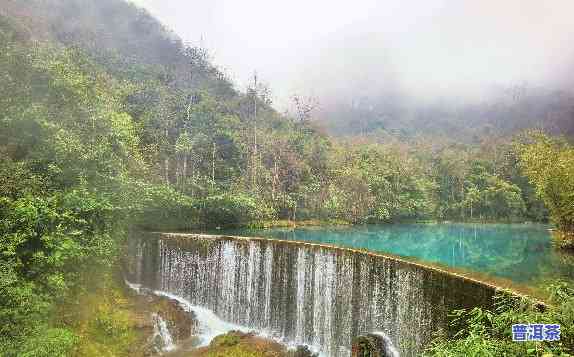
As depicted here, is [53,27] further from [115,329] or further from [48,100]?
[115,329]

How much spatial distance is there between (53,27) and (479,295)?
34938mm

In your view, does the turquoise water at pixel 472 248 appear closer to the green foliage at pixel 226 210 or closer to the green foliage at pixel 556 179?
the green foliage at pixel 226 210

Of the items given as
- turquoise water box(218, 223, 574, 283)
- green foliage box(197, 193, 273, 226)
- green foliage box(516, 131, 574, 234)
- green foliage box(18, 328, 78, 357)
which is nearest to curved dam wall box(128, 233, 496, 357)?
turquoise water box(218, 223, 574, 283)

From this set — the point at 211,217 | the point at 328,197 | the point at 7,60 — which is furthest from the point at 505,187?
the point at 7,60

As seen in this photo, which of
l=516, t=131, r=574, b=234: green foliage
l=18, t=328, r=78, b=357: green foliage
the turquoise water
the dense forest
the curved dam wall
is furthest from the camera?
l=516, t=131, r=574, b=234: green foliage

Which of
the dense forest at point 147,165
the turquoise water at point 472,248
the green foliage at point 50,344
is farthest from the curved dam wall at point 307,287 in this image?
the green foliage at point 50,344

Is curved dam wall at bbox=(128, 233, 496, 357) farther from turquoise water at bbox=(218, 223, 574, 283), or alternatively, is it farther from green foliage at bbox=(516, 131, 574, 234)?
green foliage at bbox=(516, 131, 574, 234)

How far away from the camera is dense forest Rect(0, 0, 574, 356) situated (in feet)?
26.7

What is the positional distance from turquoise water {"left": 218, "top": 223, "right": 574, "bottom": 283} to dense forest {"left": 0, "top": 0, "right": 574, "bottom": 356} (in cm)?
195

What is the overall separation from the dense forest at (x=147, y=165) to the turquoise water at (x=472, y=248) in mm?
1946

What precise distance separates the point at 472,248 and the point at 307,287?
12190mm

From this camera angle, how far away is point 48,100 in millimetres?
10117

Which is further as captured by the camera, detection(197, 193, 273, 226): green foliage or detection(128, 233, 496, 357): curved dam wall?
detection(197, 193, 273, 226): green foliage

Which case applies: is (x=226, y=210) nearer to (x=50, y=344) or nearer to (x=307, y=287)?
(x=307, y=287)
